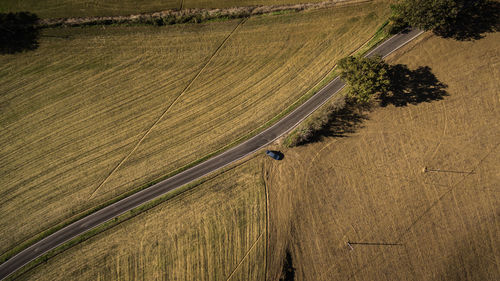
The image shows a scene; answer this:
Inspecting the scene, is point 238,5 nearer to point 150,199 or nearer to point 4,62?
point 150,199

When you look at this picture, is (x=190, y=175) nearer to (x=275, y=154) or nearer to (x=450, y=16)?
(x=275, y=154)

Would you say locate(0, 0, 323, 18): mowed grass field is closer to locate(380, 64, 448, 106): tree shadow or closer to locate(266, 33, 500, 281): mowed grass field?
locate(380, 64, 448, 106): tree shadow

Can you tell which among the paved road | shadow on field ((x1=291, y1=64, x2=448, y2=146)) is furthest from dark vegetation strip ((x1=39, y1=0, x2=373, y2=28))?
shadow on field ((x1=291, y1=64, x2=448, y2=146))

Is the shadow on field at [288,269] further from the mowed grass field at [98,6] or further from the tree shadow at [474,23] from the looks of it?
the tree shadow at [474,23]

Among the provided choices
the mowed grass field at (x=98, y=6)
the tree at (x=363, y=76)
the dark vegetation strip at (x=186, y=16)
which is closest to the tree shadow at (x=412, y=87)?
the tree at (x=363, y=76)

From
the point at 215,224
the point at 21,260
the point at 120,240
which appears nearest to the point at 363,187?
the point at 215,224
